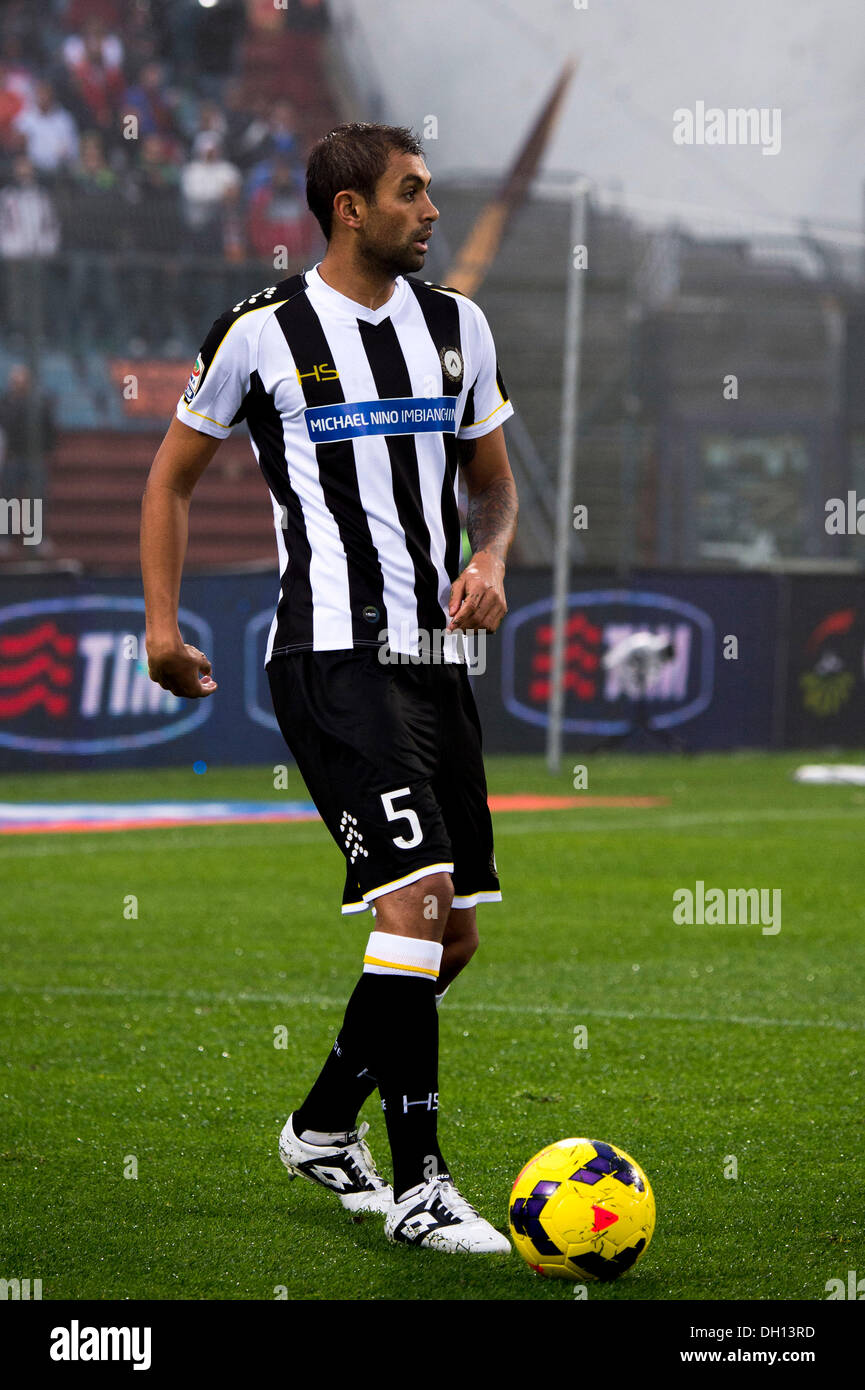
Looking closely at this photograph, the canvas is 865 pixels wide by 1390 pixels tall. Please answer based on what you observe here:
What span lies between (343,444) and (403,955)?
1.04 metres

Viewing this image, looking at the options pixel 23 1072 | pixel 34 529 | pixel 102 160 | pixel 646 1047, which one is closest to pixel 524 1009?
pixel 646 1047

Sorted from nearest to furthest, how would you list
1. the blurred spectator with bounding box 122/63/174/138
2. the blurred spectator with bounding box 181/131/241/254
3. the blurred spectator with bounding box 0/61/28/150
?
1. the blurred spectator with bounding box 181/131/241/254
2. the blurred spectator with bounding box 0/61/28/150
3. the blurred spectator with bounding box 122/63/174/138

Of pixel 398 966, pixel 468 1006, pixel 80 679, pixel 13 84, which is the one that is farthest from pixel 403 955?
pixel 13 84

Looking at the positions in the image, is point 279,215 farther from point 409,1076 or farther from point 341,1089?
point 409,1076

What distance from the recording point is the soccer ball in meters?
3.34

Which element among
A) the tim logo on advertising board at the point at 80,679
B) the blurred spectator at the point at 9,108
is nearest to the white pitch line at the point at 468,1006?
the tim logo on advertising board at the point at 80,679

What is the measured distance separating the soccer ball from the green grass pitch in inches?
1.8

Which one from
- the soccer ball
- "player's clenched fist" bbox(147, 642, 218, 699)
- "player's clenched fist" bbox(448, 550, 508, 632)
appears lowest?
the soccer ball

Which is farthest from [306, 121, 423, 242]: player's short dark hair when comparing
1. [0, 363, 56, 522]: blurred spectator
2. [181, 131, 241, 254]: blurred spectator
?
[181, 131, 241, 254]: blurred spectator

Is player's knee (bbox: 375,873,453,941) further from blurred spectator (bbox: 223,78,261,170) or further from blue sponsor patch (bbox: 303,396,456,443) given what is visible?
blurred spectator (bbox: 223,78,261,170)

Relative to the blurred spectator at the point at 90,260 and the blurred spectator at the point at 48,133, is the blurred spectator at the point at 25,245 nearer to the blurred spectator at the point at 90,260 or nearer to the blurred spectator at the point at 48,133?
the blurred spectator at the point at 90,260

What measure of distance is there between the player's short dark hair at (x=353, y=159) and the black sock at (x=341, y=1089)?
166 cm

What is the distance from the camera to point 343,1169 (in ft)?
12.8

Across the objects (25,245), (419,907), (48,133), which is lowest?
(419,907)
